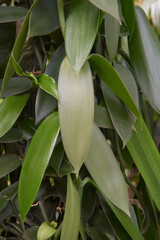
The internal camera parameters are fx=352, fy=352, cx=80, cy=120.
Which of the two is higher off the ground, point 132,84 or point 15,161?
point 132,84

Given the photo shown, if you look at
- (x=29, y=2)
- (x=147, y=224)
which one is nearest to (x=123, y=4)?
(x=29, y=2)

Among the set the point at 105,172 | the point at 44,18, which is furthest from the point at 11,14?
the point at 105,172

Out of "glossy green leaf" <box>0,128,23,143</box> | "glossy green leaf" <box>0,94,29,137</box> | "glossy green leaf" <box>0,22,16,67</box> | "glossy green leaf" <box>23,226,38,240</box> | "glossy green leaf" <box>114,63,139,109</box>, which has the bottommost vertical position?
"glossy green leaf" <box>23,226,38,240</box>

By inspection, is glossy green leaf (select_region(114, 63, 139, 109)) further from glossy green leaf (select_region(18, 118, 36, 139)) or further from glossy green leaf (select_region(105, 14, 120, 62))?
→ glossy green leaf (select_region(18, 118, 36, 139))

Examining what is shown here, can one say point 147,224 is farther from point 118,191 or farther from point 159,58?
point 159,58

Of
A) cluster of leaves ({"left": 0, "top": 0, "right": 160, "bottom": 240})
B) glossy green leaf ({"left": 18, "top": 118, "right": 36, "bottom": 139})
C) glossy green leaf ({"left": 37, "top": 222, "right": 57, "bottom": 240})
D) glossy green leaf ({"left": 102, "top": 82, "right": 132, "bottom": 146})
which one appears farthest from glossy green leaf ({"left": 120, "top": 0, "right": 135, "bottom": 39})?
glossy green leaf ({"left": 37, "top": 222, "right": 57, "bottom": 240})

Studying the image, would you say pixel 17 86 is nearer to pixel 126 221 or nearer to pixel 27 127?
pixel 27 127

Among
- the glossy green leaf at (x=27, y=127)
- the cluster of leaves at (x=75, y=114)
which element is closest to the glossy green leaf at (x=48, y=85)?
the cluster of leaves at (x=75, y=114)
